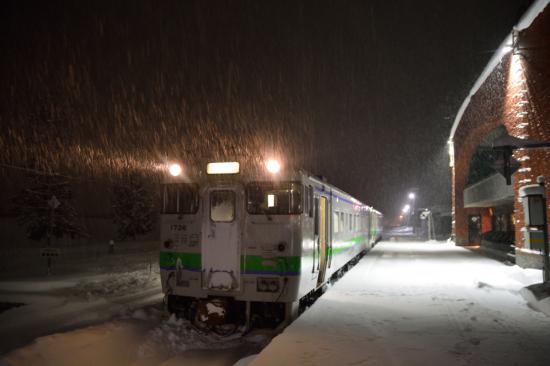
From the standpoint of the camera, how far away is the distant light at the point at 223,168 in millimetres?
8375

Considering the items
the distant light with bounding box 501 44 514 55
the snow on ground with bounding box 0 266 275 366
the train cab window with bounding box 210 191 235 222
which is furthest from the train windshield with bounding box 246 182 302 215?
the distant light with bounding box 501 44 514 55

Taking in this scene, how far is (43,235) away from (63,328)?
87.1 feet

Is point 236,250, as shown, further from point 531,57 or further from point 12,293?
point 531,57

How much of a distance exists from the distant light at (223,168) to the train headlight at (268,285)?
195 cm

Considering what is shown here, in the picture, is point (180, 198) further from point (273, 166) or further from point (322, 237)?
point (322, 237)

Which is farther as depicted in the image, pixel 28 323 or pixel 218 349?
pixel 28 323

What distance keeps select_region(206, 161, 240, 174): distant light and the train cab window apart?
0.37m

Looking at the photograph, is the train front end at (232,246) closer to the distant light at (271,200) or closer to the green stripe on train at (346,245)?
the distant light at (271,200)

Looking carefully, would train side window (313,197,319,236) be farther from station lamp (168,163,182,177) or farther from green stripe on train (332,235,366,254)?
station lamp (168,163,182,177)

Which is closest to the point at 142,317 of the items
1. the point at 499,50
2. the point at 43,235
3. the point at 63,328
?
the point at 63,328

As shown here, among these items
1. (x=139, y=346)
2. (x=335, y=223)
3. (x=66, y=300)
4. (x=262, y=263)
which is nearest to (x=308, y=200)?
(x=262, y=263)

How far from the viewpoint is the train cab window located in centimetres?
836

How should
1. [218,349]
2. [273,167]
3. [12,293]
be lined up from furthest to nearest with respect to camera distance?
[12,293]
[273,167]
[218,349]

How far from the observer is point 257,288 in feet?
26.1
